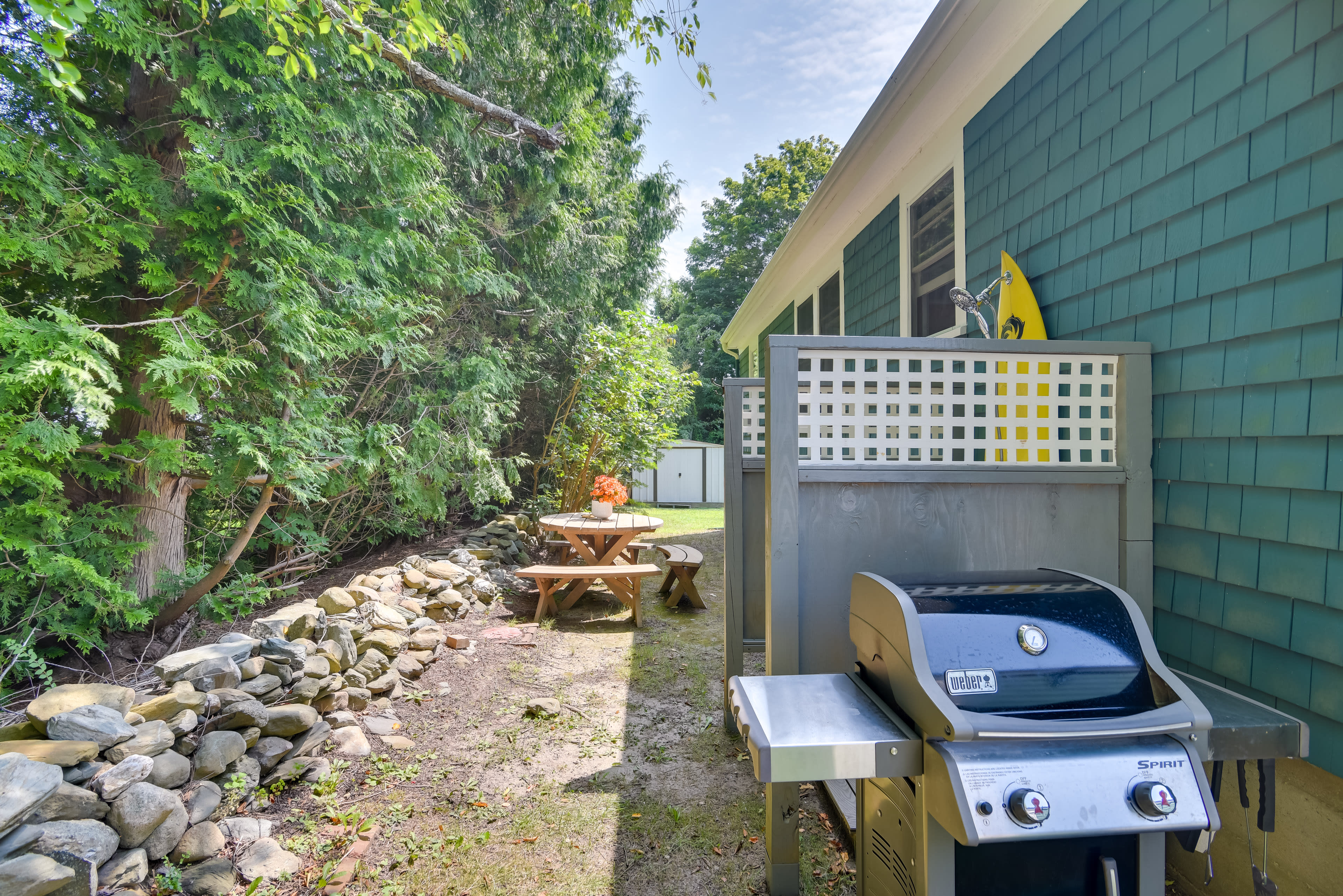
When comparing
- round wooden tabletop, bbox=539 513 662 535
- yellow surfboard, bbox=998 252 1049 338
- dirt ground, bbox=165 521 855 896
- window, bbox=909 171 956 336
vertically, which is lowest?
dirt ground, bbox=165 521 855 896

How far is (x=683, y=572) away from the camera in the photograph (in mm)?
5234

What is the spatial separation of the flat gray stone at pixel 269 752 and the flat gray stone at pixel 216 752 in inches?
3.2

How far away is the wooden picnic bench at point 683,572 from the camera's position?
525cm

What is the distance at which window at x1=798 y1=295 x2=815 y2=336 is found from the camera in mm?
6902

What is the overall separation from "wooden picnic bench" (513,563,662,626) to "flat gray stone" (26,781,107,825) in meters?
3.01

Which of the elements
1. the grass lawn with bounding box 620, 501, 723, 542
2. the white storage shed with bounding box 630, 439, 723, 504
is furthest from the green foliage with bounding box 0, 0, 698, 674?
the white storage shed with bounding box 630, 439, 723, 504

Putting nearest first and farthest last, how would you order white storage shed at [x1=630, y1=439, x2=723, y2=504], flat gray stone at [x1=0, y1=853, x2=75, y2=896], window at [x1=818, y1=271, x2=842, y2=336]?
1. flat gray stone at [x1=0, y1=853, x2=75, y2=896]
2. window at [x1=818, y1=271, x2=842, y2=336]
3. white storage shed at [x1=630, y1=439, x2=723, y2=504]

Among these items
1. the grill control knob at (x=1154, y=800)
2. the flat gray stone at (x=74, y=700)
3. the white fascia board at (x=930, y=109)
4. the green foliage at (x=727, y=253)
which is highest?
the green foliage at (x=727, y=253)

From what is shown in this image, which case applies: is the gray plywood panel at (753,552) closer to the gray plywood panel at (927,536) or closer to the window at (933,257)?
the gray plywood panel at (927,536)

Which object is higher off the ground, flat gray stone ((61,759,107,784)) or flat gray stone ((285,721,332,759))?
flat gray stone ((61,759,107,784))

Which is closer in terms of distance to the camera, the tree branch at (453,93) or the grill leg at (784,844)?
the grill leg at (784,844)

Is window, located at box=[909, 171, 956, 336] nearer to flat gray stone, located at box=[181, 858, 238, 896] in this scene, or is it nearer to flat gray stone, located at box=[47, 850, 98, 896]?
flat gray stone, located at box=[181, 858, 238, 896]

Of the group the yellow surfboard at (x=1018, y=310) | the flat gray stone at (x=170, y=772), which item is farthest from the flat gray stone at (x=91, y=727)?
the yellow surfboard at (x=1018, y=310)

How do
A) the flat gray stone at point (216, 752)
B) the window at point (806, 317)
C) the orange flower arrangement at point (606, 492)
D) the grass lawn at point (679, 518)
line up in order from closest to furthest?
the flat gray stone at point (216, 752) → the orange flower arrangement at point (606, 492) → the window at point (806, 317) → the grass lawn at point (679, 518)
